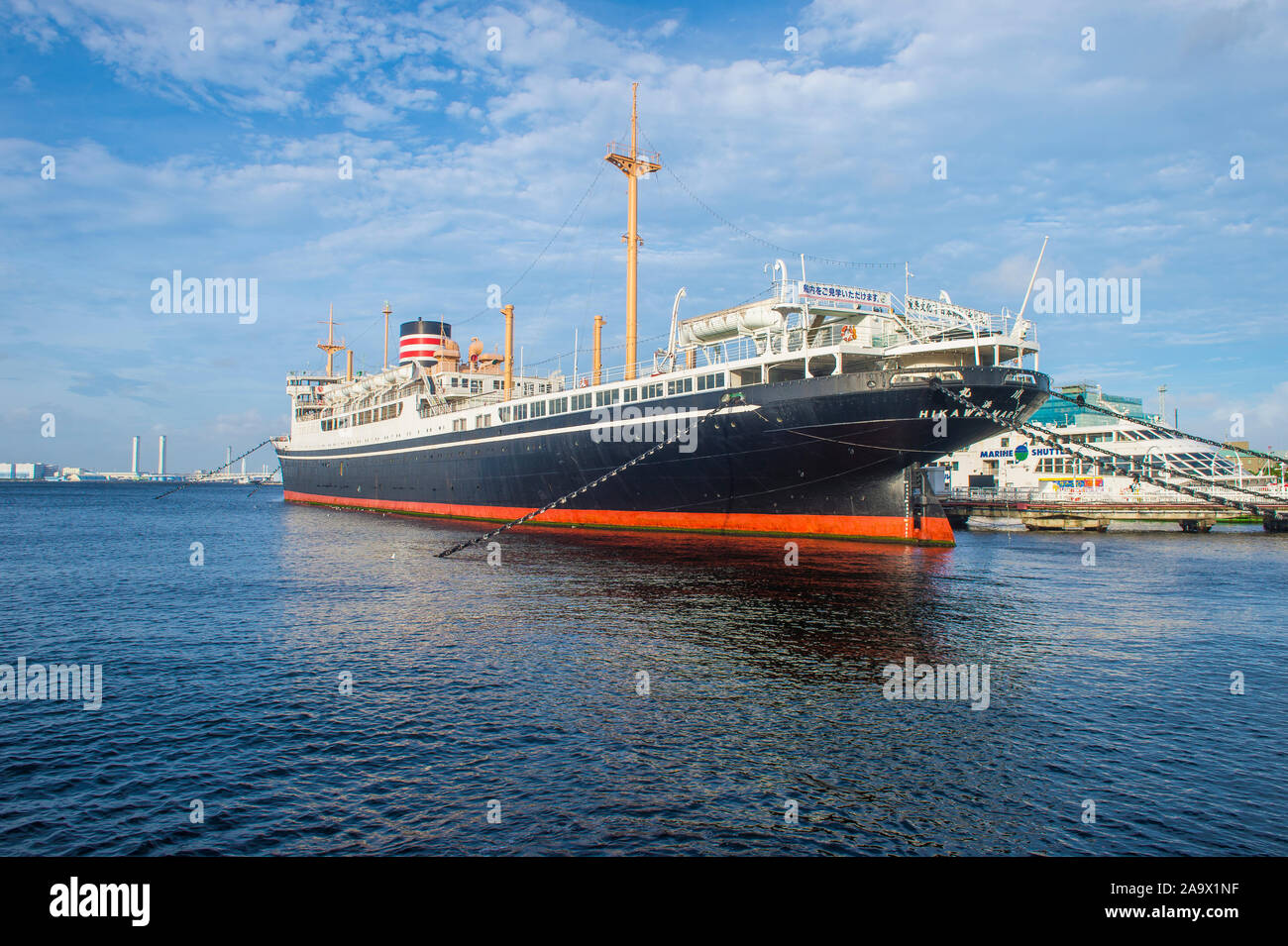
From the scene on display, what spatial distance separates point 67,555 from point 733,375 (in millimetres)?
35898

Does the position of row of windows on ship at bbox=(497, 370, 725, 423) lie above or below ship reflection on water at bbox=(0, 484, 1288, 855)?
above

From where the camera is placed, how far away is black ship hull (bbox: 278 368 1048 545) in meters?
34.7

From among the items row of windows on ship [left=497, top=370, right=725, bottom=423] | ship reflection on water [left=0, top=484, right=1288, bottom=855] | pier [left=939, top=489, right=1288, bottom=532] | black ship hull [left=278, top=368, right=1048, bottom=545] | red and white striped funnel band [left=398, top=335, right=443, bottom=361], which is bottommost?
ship reflection on water [left=0, top=484, right=1288, bottom=855]

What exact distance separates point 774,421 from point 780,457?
6.88 feet

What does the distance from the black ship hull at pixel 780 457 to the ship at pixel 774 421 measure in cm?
8

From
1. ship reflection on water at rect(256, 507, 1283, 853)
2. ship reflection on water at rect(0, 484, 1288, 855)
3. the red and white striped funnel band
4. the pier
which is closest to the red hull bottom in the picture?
ship reflection on water at rect(256, 507, 1283, 853)

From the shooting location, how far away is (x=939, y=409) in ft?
113

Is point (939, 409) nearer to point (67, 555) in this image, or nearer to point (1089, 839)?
point (1089, 839)

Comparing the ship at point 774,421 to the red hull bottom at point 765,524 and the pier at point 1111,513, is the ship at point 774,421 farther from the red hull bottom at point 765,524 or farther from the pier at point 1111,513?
the pier at point 1111,513

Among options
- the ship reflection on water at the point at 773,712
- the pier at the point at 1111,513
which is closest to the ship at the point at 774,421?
the ship reflection on water at the point at 773,712

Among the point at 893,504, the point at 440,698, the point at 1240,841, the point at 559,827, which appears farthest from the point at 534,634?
the point at 893,504

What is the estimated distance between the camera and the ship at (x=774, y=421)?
115 feet

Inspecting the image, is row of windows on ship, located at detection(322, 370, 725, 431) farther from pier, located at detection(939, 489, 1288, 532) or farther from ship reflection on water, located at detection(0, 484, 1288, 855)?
pier, located at detection(939, 489, 1288, 532)

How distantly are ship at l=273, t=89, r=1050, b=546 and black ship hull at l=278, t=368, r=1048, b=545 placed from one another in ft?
0.27
